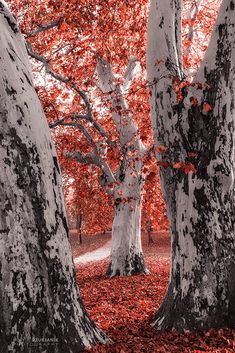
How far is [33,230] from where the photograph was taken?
3.90m

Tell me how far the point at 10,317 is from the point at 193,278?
2309mm

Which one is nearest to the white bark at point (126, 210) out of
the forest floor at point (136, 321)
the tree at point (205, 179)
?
the forest floor at point (136, 321)

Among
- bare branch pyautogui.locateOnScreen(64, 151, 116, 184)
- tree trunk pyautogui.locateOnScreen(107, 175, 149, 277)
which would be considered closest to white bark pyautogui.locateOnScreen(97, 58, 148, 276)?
tree trunk pyautogui.locateOnScreen(107, 175, 149, 277)

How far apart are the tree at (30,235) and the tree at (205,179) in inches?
59.1

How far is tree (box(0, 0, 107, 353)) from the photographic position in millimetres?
3801

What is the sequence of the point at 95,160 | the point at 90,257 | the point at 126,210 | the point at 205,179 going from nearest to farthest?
the point at 205,179, the point at 95,160, the point at 126,210, the point at 90,257

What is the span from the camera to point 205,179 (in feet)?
16.1

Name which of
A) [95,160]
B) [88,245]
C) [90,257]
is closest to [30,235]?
[95,160]

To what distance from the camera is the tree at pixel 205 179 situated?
486cm

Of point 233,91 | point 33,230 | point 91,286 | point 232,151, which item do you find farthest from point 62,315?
point 91,286

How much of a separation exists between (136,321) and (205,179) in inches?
99.2

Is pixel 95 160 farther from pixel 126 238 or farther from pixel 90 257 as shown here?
pixel 90 257

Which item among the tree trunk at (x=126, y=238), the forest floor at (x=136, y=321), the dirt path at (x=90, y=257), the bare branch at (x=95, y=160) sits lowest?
the dirt path at (x=90, y=257)

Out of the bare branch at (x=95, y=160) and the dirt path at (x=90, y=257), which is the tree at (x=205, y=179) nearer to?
the bare branch at (x=95, y=160)
